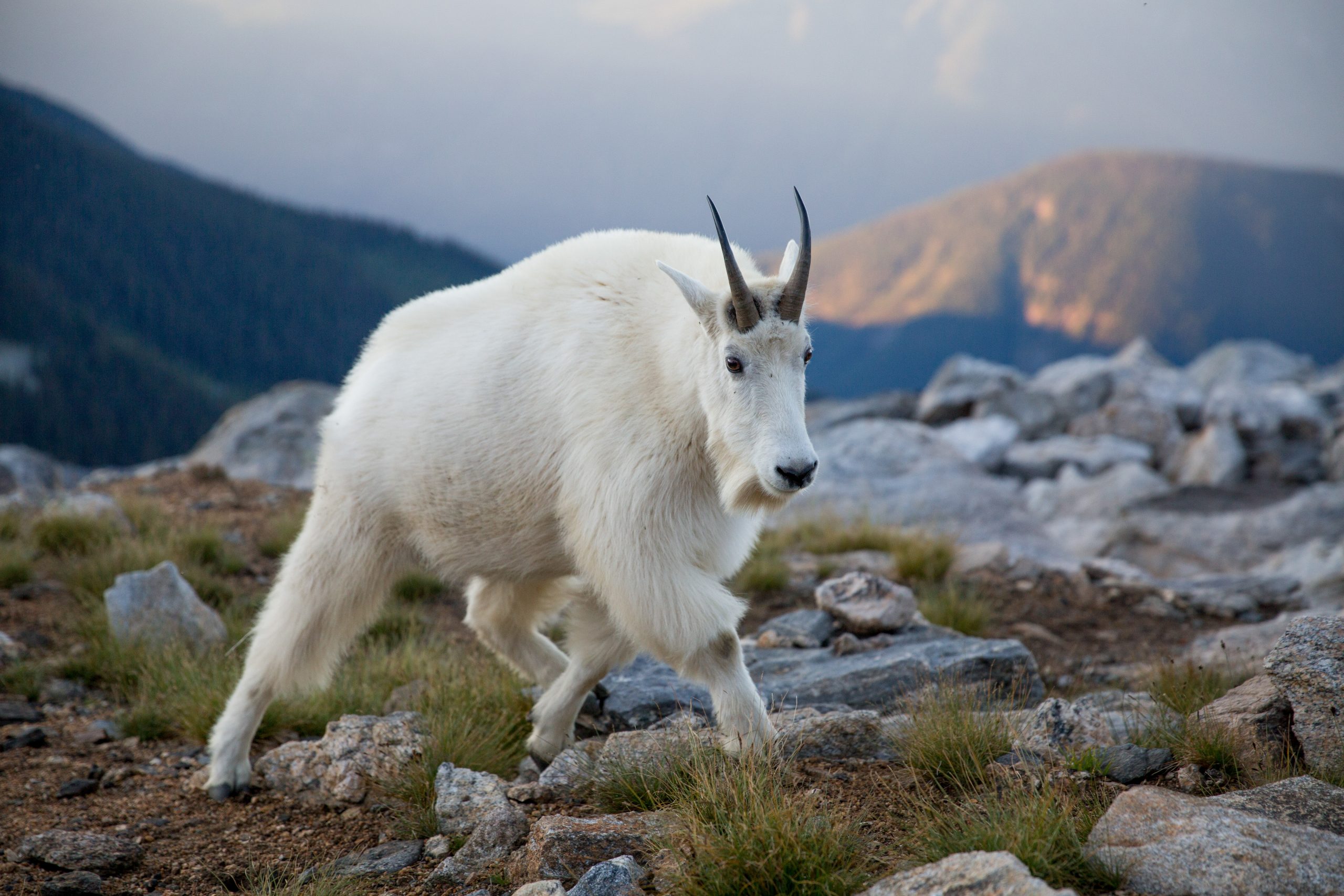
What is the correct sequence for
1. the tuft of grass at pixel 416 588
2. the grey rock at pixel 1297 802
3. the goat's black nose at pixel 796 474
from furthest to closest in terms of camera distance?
the tuft of grass at pixel 416 588
the goat's black nose at pixel 796 474
the grey rock at pixel 1297 802

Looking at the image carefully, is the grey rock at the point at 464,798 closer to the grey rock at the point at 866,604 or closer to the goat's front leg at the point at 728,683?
the goat's front leg at the point at 728,683

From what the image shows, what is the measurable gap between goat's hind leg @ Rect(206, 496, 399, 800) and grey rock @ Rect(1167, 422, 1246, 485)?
16.0 metres

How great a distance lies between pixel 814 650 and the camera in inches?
228

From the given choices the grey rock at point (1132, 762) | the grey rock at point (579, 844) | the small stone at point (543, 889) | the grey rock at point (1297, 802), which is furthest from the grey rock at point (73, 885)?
the grey rock at point (1297, 802)

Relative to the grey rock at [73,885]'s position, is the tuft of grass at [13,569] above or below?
below

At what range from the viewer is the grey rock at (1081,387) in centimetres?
2234

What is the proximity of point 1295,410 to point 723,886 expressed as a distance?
22.3 m

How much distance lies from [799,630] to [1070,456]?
13832 millimetres

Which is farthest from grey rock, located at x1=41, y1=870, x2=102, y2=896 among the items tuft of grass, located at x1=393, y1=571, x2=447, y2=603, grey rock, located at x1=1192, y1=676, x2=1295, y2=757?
grey rock, located at x1=1192, y1=676, x2=1295, y2=757

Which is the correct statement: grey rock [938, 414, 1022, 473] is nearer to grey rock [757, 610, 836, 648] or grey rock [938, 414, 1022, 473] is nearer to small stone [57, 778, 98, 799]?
grey rock [757, 610, 836, 648]

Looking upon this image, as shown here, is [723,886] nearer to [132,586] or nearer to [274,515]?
[132,586]

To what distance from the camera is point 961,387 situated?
2244cm

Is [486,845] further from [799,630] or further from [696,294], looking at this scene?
[799,630]

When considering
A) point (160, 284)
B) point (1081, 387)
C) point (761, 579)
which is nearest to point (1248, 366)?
point (1081, 387)
